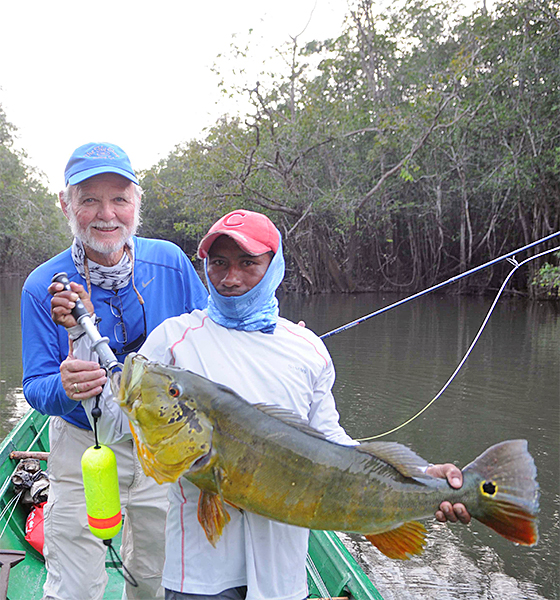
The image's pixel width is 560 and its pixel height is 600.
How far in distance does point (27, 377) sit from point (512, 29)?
21.6 metres

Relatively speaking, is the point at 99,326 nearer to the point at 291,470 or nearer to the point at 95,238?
the point at 95,238

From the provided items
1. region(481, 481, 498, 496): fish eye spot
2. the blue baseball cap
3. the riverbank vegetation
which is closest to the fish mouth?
region(481, 481, 498, 496): fish eye spot

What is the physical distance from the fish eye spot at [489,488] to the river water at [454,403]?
366 centimetres

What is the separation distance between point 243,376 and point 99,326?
1086 millimetres

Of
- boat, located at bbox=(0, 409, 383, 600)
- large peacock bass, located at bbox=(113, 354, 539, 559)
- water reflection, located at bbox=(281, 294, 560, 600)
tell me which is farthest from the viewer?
water reflection, located at bbox=(281, 294, 560, 600)

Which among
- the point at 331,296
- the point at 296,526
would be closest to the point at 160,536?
the point at 296,526

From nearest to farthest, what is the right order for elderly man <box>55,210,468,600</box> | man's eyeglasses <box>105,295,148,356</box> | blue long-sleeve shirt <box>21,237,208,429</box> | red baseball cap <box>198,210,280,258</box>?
elderly man <box>55,210,468,600</box>
red baseball cap <box>198,210,280,258</box>
blue long-sleeve shirt <box>21,237,208,429</box>
man's eyeglasses <box>105,295,148,356</box>

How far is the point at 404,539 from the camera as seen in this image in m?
1.94

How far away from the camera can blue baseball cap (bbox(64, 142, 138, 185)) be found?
2582 mm

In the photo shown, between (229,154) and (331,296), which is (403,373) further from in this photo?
(331,296)

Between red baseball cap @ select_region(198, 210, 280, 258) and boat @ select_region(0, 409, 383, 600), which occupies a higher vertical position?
red baseball cap @ select_region(198, 210, 280, 258)

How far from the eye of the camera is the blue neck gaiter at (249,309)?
2014 mm

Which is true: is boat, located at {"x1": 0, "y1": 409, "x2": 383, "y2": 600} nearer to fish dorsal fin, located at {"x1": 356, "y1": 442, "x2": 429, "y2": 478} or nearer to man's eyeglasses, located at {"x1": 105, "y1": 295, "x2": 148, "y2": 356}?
man's eyeglasses, located at {"x1": 105, "y1": 295, "x2": 148, "y2": 356}

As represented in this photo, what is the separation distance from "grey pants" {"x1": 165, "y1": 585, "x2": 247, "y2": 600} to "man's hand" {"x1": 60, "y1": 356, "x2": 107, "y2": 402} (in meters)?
0.73
